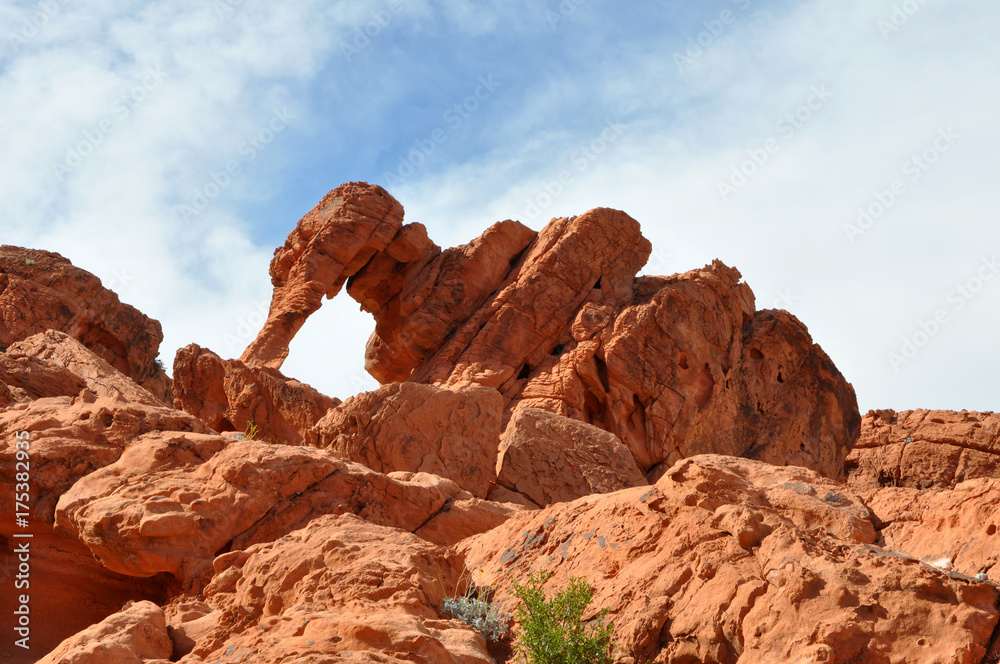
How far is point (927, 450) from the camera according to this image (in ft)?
83.7

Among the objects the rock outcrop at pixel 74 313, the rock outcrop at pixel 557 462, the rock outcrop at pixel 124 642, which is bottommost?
the rock outcrop at pixel 124 642

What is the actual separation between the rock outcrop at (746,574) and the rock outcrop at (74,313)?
16.0 m

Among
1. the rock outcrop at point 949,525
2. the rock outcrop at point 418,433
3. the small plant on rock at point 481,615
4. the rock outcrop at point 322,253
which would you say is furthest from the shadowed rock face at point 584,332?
the small plant on rock at point 481,615

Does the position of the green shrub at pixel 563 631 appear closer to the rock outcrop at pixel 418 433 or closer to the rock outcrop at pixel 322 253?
the rock outcrop at pixel 418 433

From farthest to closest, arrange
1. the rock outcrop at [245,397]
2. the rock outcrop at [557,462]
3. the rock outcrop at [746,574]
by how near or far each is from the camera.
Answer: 1. the rock outcrop at [245,397]
2. the rock outcrop at [557,462]
3. the rock outcrop at [746,574]

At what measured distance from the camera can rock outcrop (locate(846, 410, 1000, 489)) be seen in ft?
81.3

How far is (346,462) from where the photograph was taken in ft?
29.0

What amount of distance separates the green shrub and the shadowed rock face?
50.8 feet

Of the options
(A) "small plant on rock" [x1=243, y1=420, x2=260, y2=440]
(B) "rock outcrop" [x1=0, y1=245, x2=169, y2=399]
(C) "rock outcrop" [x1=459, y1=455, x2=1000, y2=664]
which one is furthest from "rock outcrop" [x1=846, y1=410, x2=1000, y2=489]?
(C) "rock outcrop" [x1=459, y1=455, x2=1000, y2=664]

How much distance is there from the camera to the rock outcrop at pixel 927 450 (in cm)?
2477

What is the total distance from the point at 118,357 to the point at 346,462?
1589 cm

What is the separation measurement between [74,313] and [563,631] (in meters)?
19.3

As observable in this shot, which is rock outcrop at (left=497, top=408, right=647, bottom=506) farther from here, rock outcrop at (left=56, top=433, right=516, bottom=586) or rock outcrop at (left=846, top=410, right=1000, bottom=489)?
rock outcrop at (left=846, top=410, right=1000, bottom=489)

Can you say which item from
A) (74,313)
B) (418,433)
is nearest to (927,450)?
(418,433)
